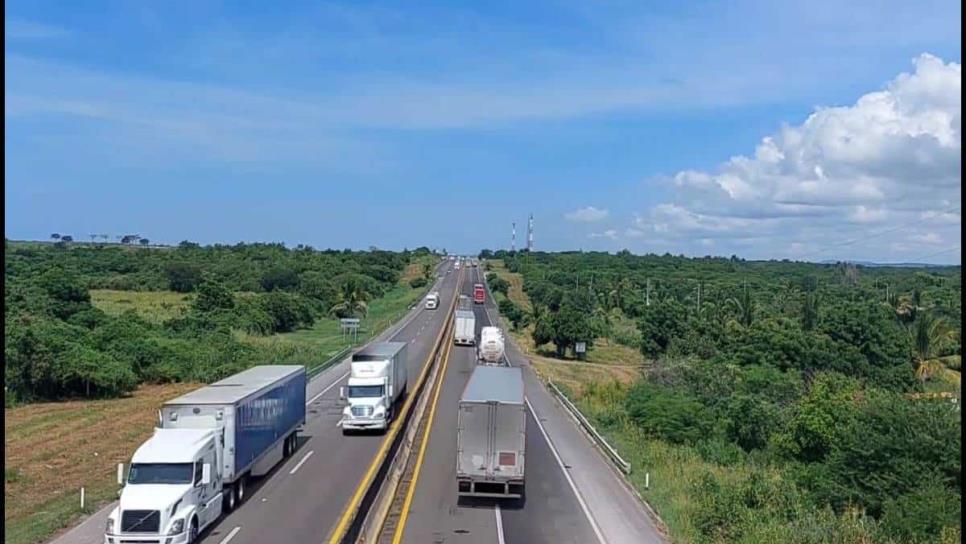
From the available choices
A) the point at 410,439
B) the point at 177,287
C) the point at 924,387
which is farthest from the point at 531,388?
the point at 177,287

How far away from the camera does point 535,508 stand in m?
26.8

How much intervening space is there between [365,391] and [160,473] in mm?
16461

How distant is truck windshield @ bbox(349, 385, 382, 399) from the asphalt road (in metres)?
3.24

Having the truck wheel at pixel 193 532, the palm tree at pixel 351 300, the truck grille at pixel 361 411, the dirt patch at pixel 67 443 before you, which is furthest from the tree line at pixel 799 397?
the palm tree at pixel 351 300

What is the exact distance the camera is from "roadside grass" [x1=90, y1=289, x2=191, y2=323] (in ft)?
292

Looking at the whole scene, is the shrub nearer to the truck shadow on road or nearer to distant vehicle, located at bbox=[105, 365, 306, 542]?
the truck shadow on road

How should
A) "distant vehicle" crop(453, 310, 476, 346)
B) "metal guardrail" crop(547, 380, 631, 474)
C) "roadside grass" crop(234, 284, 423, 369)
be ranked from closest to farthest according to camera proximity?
1. "metal guardrail" crop(547, 380, 631, 474)
2. "roadside grass" crop(234, 284, 423, 369)
3. "distant vehicle" crop(453, 310, 476, 346)

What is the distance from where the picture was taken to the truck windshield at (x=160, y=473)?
21406 millimetres

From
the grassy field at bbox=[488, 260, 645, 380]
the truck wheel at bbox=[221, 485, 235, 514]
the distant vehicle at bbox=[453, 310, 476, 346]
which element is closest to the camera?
the truck wheel at bbox=[221, 485, 235, 514]

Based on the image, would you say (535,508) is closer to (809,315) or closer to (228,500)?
(228,500)

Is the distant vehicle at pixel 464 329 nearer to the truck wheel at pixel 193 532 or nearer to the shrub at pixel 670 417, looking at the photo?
the shrub at pixel 670 417

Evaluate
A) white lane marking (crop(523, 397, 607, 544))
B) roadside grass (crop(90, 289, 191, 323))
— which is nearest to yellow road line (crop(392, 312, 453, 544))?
white lane marking (crop(523, 397, 607, 544))

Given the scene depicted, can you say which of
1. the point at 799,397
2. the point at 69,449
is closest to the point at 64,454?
the point at 69,449

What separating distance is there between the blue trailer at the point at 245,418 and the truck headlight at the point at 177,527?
285 cm
